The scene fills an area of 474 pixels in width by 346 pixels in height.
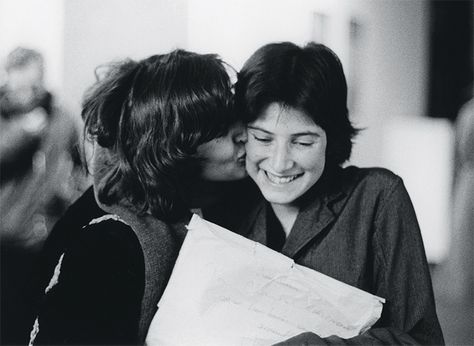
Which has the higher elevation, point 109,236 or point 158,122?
point 158,122

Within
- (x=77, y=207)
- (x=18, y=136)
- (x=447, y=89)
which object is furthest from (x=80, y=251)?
(x=447, y=89)

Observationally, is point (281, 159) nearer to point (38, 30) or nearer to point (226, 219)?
point (226, 219)

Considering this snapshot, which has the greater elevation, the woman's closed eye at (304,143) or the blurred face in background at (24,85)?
the woman's closed eye at (304,143)

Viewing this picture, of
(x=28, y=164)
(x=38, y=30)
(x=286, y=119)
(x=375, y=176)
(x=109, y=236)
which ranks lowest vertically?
(x=28, y=164)

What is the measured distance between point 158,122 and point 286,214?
0.39 m

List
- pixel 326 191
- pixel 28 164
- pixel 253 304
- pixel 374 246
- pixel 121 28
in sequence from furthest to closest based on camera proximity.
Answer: pixel 28 164, pixel 121 28, pixel 326 191, pixel 374 246, pixel 253 304

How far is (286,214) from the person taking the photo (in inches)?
59.9

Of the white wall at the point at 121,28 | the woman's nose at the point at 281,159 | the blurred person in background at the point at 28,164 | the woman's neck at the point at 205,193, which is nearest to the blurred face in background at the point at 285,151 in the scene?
the woman's nose at the point at 281,159

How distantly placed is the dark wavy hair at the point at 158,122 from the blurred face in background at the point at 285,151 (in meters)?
0.09

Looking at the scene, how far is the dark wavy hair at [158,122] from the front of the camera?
1.36m

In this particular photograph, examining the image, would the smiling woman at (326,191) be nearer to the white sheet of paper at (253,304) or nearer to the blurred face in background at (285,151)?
the blurred face in background at (285,151)

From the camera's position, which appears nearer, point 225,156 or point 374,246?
point 374,246

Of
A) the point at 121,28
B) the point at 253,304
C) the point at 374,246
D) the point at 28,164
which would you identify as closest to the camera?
the point at 253,304

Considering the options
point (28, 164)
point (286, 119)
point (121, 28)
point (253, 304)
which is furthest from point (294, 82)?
point (28, 164)
